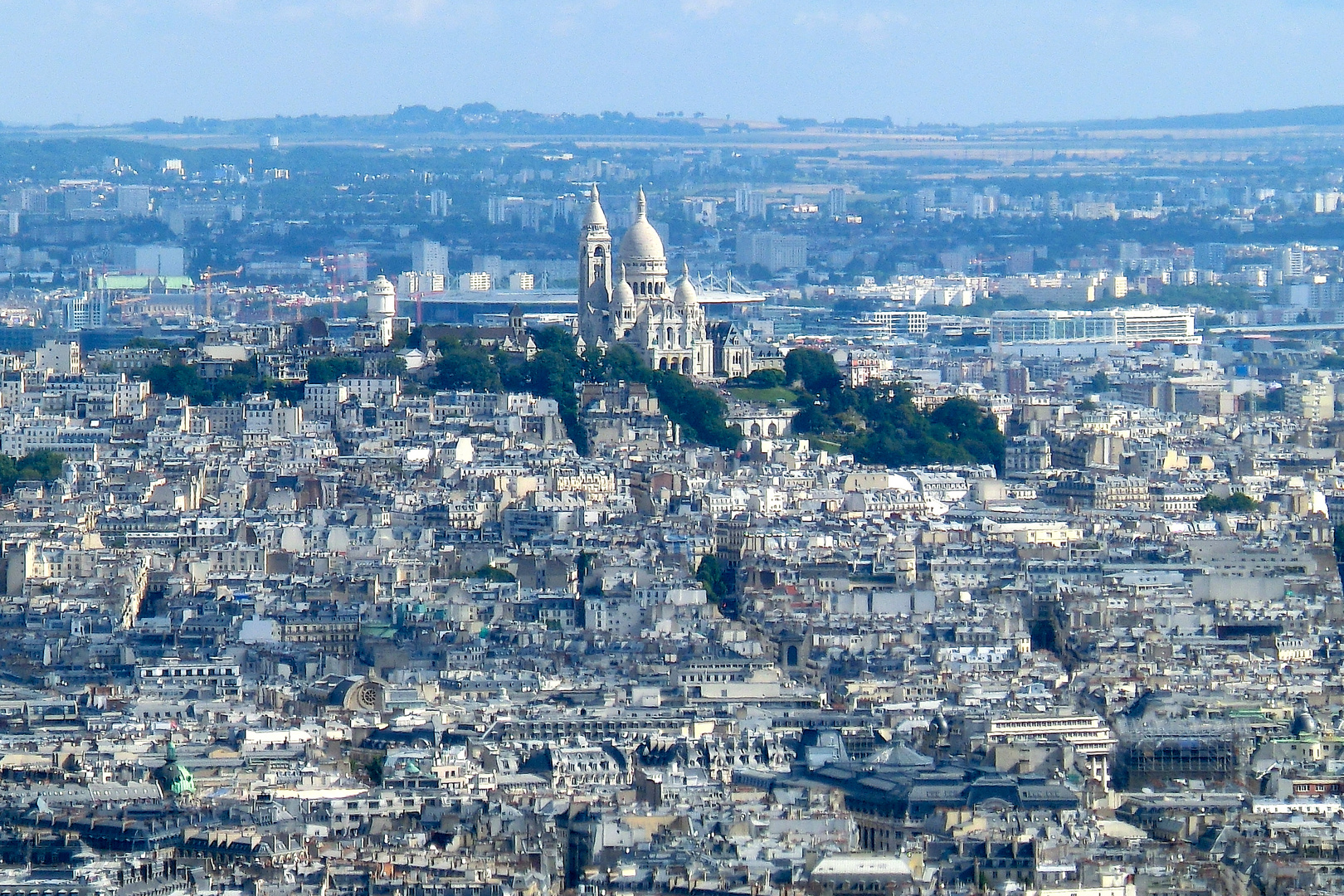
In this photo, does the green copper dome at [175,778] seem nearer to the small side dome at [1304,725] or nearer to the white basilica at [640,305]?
the small side dome at [1304,725]

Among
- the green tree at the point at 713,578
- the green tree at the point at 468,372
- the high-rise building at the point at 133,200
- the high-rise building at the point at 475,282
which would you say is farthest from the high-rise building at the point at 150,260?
the green tree at the point at 713,578

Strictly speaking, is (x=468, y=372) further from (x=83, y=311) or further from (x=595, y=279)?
(x=83, y=311)

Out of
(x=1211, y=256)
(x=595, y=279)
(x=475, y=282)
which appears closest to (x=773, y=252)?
(x=1211, y=256)

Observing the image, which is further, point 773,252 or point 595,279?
point 773,252

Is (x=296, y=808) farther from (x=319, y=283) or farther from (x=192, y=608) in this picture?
(x=319, y=283)

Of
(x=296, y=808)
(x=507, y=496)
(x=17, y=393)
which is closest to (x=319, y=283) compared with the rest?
(x=17, y=393)

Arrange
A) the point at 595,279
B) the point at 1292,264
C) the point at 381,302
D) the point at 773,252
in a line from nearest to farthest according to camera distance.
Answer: the point at 595,279, the point at 381,302, the point at 1292,264, the point at 773,252
